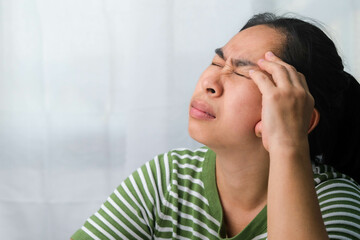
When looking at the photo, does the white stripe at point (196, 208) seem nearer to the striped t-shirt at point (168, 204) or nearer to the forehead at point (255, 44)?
the striped t-shirt at point (168, 204)

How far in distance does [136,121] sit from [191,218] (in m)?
0.71

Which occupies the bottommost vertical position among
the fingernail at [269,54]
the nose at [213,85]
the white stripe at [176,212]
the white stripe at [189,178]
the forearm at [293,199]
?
the white stripe at [176,212]

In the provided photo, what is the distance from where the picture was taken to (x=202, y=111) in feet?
3.50

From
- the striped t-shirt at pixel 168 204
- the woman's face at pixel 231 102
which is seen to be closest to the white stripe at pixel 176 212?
the striped t-shirt at pixel 168 204

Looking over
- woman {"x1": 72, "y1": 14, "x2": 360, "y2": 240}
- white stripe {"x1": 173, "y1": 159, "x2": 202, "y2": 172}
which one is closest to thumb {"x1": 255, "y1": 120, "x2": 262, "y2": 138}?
woman {"x1": 72, "y1": 14, "x2": 360, "y2": 240}

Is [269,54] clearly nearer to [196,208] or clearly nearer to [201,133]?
[201,133]

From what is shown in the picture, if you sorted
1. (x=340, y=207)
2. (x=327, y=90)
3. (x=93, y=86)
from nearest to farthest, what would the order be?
(x=340, y=207), (x=327, y=90), (x=93, y=86)

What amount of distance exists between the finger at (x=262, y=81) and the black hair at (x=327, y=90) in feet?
0.37

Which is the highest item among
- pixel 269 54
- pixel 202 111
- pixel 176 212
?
pixel 269 54

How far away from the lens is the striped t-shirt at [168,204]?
1.15 metres

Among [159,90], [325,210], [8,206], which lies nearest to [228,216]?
[325,210]

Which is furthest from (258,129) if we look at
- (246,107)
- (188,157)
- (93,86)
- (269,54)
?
(93,86)

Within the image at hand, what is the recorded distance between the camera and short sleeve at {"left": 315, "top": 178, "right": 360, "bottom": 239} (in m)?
0.99

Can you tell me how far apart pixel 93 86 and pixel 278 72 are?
39.0 inches
